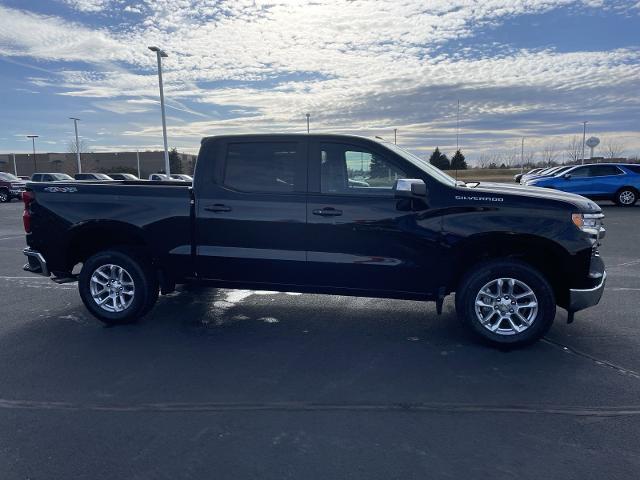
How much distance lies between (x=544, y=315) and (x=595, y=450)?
1.71 meters

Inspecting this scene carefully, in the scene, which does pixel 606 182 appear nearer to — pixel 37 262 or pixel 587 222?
pixel 587 222

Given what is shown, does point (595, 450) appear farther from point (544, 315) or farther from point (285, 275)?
point (285, 275)

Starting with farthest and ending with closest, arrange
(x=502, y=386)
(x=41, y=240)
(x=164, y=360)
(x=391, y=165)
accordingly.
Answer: (x=41, y=240) < (x=391, y=165) < (x=164, y=360) < (x=502, y=386)

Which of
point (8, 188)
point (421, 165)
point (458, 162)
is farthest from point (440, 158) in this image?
point (421, 165)

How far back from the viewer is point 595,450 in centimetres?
Answer: 302

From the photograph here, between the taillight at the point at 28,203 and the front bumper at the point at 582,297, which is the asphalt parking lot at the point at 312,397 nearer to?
the front bumper at the point at 582,297

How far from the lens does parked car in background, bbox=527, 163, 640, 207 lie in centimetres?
1908

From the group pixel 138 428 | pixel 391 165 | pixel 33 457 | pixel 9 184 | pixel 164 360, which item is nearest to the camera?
pixel 33 457

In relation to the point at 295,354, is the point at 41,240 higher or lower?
higher

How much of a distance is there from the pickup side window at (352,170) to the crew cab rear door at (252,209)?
22 cm

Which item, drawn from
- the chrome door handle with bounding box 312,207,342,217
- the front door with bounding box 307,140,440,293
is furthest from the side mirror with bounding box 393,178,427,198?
the chrome door handle with bounding box 312,207,342,217

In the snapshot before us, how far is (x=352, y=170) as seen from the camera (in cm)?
498

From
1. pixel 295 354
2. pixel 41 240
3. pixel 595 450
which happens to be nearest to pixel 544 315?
pixel 595 450

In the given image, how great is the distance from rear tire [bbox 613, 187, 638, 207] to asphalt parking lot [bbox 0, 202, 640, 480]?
A: 1554 cm
